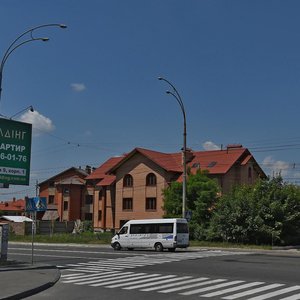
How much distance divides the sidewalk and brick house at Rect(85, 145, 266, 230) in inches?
1630

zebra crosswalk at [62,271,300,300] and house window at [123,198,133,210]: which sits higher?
house window at [123,198,133,210]

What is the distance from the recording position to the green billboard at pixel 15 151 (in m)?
21.2

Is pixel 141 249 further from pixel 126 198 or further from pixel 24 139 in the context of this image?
pixel 126 198

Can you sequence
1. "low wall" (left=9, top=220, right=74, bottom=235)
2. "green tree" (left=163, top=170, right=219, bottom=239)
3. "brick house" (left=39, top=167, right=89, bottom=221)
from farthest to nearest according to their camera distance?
"brick house" (left=39, top=167, right=89, bottom=221), "low wall" (left=9, top=220, right=74, bottom=235), "green tree" (left=163, top=170, right=219, bottom=239)

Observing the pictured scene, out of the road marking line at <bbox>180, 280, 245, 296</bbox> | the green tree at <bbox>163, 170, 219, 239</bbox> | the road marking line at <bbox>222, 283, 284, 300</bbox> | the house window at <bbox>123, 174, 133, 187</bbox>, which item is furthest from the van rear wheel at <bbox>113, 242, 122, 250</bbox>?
the house window at <bbox>123, 174, 133, 187</bbox>

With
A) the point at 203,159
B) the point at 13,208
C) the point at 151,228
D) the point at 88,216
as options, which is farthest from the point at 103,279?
the point at 13,208

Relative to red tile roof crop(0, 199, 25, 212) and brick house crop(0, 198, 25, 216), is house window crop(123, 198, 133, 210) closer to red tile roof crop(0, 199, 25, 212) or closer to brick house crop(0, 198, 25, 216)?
brick house crop(0, 198, 25, 216)

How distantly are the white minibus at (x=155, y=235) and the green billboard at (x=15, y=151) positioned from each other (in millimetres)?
13543

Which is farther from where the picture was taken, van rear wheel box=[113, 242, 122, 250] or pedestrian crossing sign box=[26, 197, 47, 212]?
van rear wheel box=[113, 242, 122, 250]

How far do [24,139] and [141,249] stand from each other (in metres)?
17.6

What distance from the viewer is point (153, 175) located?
6278 centimetres

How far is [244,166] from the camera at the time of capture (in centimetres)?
6325

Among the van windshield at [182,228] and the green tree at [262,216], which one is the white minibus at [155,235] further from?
the green tree at [262,216]

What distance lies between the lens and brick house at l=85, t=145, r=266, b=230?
61438mm
